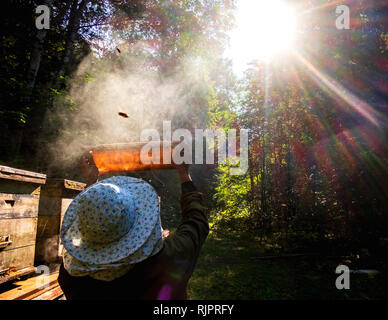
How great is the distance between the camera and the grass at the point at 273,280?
3523 millimetres

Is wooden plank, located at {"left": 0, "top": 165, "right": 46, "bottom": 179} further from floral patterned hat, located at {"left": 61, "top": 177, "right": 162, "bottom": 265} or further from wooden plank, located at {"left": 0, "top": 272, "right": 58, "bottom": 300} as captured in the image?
floral patterned hat, located at {"left": 61, "top": 177, "right": 162, "bottom": 265}

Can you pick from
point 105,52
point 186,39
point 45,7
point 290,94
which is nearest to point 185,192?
point 290,94

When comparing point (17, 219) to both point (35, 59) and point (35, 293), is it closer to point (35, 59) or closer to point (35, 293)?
point (35, 293)

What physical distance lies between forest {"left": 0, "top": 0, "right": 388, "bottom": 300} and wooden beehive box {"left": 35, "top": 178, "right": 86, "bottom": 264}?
1871 mm

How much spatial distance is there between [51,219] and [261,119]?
209 inches

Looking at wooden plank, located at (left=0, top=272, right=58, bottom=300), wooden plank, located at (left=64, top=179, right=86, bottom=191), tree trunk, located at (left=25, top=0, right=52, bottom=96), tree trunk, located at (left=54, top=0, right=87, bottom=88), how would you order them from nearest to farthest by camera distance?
wooden plank, located at (left=0, top=272, right=58, bottom=300) < wooden plank, located at (left=64, top=179, right=86, bottom=191) < tree trunk, located at (left=25, top=0, right=52, bottom=96) < tree trunk, located at (left=54, top=0, right=87, bottom=88)

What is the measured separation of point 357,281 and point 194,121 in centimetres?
995

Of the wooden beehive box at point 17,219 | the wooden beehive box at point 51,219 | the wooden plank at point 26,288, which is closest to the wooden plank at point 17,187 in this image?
the wooden beehive box at point 17,219

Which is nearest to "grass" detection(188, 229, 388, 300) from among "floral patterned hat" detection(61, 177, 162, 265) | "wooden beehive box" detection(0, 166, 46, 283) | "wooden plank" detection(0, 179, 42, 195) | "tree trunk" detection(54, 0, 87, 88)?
"wooden beehive box" detection(0, 166, 46, 283)

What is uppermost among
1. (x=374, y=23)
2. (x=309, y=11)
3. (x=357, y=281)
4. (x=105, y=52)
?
(x=105, y=52)

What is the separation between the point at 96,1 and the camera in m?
7.90

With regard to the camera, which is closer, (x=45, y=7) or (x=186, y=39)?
(x=45, y=7)

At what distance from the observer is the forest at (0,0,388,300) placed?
390 cm
